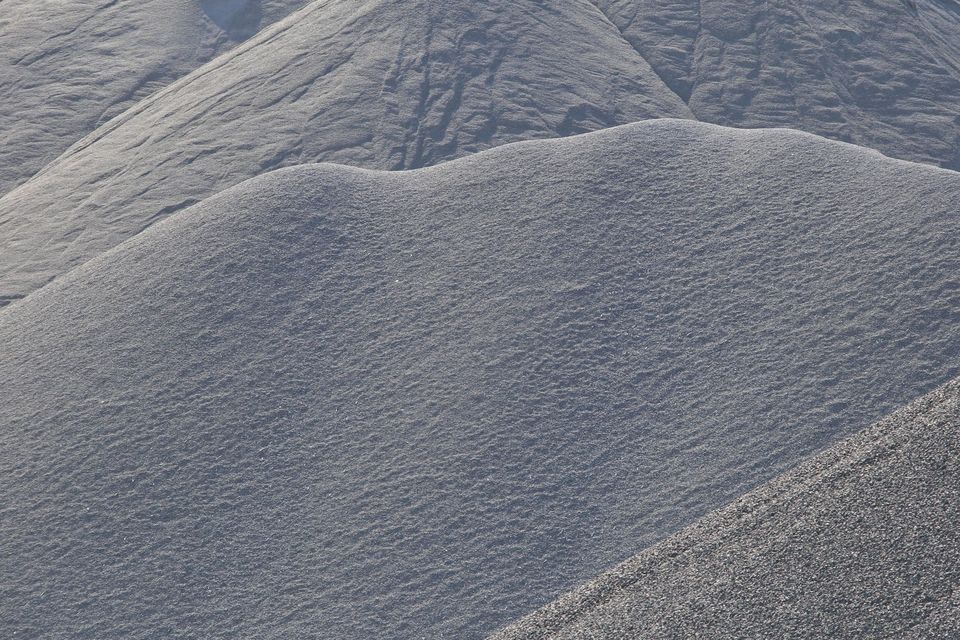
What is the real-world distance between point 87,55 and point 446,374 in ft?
27.8

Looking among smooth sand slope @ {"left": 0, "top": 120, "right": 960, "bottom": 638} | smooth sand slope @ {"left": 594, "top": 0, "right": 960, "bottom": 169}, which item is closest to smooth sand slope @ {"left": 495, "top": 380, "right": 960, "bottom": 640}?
smooth sand slope @ {"left": 0, "top": 120, "right": 960, "bottom": 638}

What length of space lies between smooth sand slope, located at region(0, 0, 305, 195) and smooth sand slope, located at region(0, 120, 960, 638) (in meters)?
4.30

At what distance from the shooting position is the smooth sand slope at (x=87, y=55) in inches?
399

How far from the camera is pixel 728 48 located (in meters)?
10.4

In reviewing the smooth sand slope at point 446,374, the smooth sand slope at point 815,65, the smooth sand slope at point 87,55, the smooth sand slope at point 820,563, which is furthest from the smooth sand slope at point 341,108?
the smooth sand slope at point 820,563

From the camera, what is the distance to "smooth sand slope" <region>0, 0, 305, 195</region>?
399 inches

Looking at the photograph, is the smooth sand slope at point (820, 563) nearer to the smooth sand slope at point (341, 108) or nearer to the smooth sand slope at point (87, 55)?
the smooth sand slope at point (341, 108)

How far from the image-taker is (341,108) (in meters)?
8.82

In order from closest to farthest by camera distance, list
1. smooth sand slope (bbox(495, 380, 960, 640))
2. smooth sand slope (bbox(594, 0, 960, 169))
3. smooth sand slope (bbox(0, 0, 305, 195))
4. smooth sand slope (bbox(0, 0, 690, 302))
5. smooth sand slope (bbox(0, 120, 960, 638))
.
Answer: smooth sand slope (bbox(495, 380, 960, 640)) < smooth sand slope (bbox(0, 120, 960, 638)) < smooth sand slope (bbox(0, 0, 690, 302)) < smooth sand slope (bbox(594, 0, 960, 169)) < smooth sand slope (bbox(0, 0, 305, 195))

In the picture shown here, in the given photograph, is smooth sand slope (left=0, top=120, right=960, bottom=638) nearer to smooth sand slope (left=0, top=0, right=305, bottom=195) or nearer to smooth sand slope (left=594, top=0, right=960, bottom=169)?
smooth sand slope (left=594, top=0, right=960, bottom=169)

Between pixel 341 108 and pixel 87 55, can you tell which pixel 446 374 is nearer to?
pixel 341 108

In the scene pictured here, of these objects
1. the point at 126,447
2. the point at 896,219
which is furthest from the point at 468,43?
the point at 126,447

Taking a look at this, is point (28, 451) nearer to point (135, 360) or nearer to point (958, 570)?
point (135, 360)

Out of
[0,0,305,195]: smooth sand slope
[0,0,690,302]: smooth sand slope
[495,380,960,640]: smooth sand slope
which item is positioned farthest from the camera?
[0,0,305,195]: smooth sand slope
